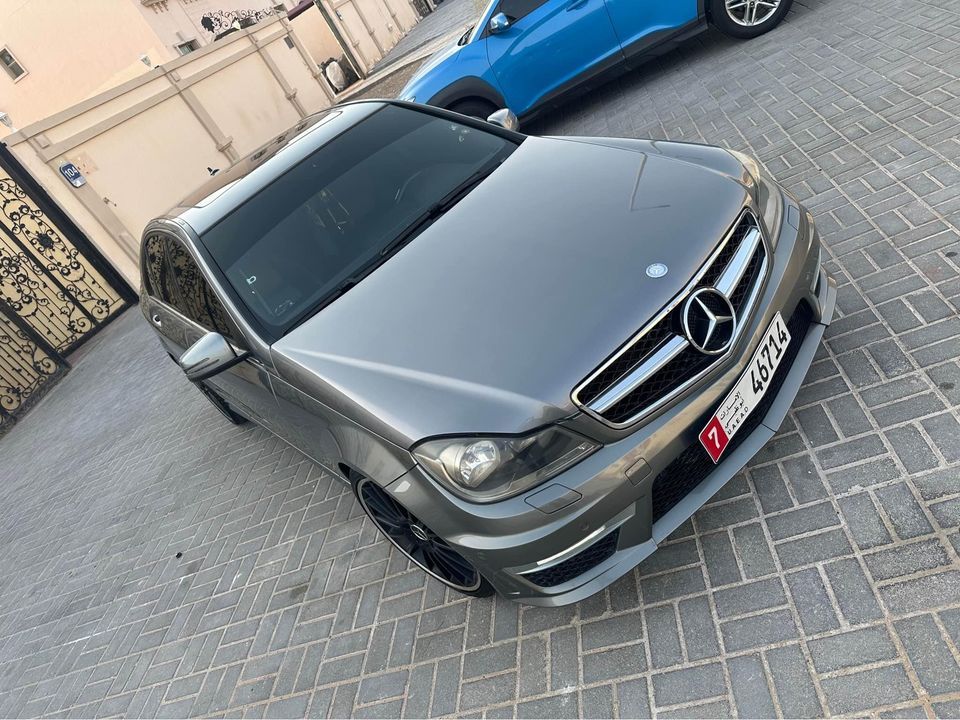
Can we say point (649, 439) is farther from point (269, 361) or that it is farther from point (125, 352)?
point (125, 352)

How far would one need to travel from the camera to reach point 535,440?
6.34 feet

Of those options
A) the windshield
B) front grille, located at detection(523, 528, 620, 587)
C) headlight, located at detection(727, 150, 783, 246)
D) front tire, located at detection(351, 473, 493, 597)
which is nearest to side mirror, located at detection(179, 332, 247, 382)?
the windshield

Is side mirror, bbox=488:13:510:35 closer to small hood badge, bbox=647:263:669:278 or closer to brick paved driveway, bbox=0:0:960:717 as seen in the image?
brick paved driveway, bbox=0:0:960:717

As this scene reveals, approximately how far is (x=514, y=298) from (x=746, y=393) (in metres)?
0.86

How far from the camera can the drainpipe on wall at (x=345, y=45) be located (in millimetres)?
23031

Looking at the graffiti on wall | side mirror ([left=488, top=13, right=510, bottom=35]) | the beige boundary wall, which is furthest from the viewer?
the graffiti on wall

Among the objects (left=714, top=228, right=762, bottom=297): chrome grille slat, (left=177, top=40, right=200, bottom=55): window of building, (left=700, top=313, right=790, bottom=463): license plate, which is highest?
(left=177, top=40, right=200, bottom=55): window of building

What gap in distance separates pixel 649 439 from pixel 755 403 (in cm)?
47

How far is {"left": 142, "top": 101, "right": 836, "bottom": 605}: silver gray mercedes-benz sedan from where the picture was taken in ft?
6.46

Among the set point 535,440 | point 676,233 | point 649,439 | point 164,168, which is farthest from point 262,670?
point 164,168

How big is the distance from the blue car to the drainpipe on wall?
17.9 meters

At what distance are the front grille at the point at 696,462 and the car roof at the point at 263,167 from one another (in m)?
2.48

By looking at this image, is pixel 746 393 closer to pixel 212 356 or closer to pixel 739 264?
pixel 739 264

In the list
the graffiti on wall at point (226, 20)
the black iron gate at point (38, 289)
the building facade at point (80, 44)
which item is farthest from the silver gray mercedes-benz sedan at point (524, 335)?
the graffiti on wall at point (226, 20)
